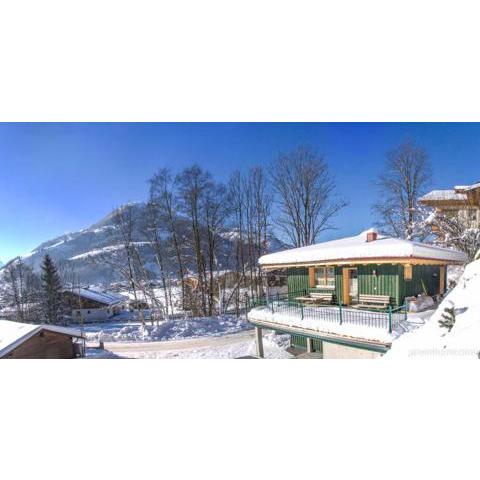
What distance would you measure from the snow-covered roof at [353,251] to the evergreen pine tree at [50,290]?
5.19ft

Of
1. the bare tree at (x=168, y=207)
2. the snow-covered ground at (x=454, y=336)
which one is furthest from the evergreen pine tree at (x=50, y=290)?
the snow-covered ground at (x=454, y=336)

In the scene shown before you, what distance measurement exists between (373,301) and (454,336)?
1039mm

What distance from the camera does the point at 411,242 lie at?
2.00m

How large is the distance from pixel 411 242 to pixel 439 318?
80 cm

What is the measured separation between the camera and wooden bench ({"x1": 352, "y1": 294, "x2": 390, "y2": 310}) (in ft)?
7.39

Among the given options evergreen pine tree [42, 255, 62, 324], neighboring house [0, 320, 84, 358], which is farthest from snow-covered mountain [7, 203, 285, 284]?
neighboring house [0, 320, 84, 358]

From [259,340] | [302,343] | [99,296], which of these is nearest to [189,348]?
[259,340]

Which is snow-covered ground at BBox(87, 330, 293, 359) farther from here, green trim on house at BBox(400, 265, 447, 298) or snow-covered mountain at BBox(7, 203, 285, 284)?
green trim on house at BBox(400, 265, 447, 298)

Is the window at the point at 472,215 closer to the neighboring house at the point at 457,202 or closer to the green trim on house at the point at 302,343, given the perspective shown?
the neighboring house at the point at 457,202

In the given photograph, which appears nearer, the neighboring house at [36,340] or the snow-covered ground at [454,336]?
the snow-covered ground at [454,336]

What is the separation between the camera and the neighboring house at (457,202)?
180 centimetres
